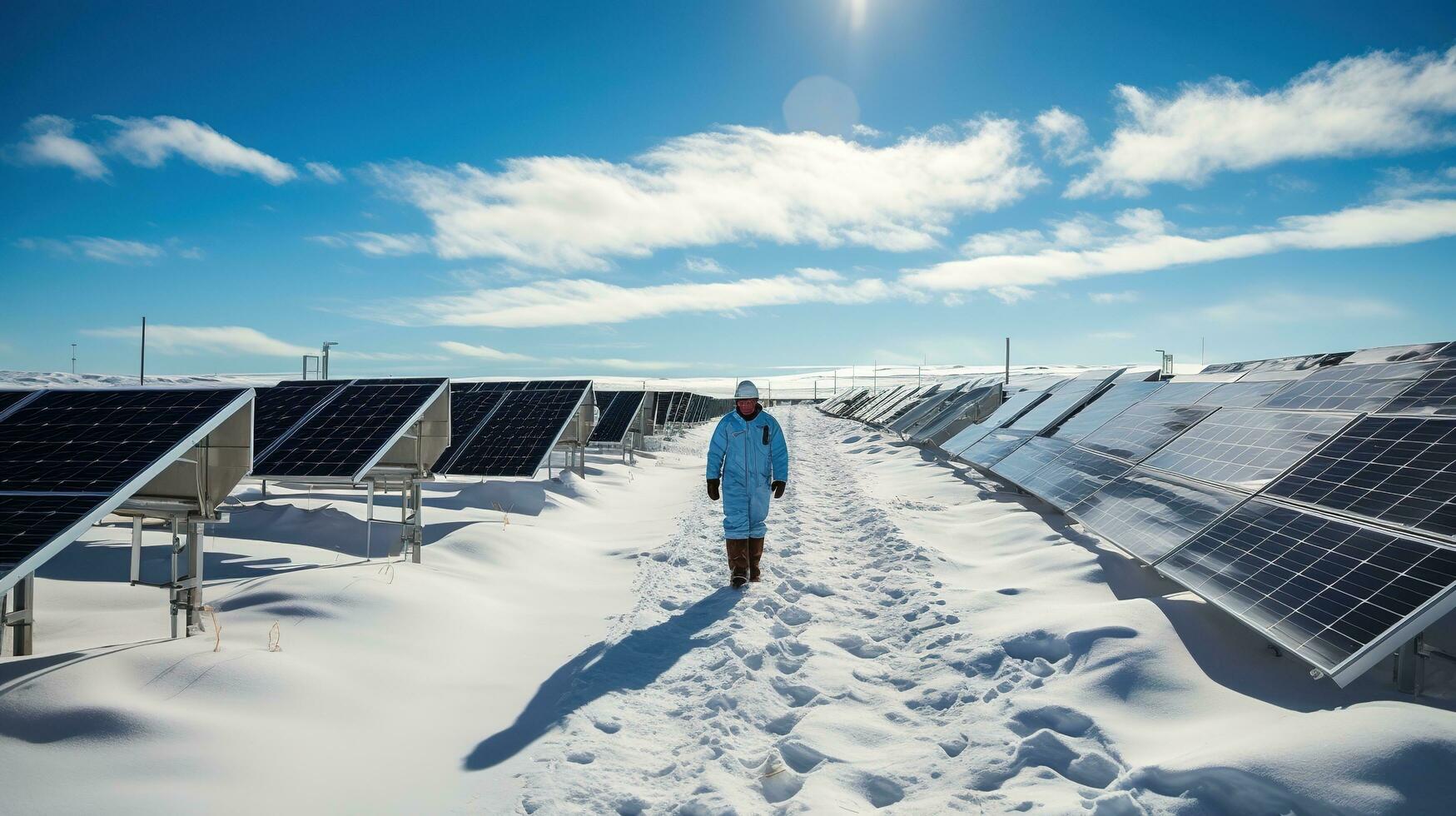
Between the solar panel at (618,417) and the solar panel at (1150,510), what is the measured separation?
1798 cm

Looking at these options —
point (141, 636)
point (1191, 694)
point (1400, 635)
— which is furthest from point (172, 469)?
point (1400, 635)

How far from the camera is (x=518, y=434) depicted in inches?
677

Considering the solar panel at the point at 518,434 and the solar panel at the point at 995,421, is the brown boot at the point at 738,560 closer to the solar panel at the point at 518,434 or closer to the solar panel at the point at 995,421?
the solar panel at the point at 518,434

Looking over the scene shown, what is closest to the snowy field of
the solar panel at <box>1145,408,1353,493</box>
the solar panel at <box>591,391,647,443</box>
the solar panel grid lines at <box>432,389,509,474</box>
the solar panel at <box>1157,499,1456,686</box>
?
the solar panel at <box>1157,499,1456,686</box>

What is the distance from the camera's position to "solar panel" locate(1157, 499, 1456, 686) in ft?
13.5

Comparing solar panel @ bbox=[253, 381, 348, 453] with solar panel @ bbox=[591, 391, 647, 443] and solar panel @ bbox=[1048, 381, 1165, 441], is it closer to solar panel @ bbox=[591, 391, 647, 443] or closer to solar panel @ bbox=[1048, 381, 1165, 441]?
solar panel @ bbox=[591, 391, 647, 443]

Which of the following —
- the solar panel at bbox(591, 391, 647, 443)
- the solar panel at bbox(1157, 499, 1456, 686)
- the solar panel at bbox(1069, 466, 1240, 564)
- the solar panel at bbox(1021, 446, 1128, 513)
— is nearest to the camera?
the solar panel at bbox(1157, 499, 1456, 686)

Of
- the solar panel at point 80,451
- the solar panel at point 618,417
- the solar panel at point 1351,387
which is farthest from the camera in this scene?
the solar panel at point 618,417

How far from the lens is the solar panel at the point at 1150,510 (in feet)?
22.5

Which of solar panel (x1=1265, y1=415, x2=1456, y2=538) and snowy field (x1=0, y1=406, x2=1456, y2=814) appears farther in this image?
solar panel (x1=1265, y1=415, x2=1456, y2=538)

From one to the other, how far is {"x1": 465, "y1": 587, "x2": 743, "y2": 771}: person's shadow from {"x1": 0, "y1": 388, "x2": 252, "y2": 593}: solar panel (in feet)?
9.23

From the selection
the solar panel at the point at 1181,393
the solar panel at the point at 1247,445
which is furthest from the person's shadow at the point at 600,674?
the solar panel at the point at 1181,393

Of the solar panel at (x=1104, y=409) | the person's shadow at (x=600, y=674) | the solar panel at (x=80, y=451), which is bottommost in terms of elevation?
the person's shadow at (x=600, y=674)

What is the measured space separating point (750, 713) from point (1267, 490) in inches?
202
